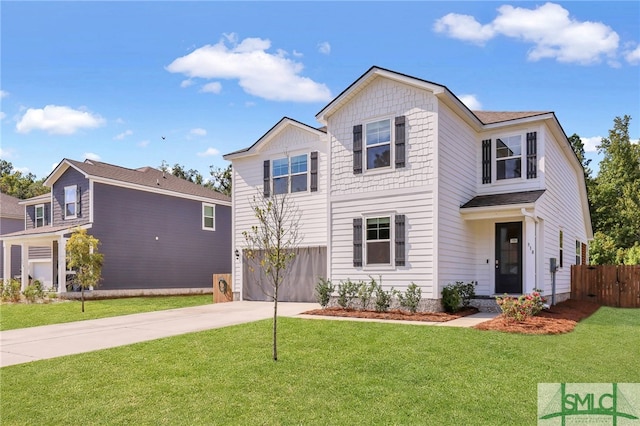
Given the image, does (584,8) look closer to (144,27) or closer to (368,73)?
(368,73)

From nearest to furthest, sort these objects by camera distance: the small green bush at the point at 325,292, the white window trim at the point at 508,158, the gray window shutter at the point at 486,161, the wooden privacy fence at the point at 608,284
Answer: the small green bush at the point at 325,292
the white window trim at the point at 508,158
the gray window shutter at the point at 486,161
the wooden privacy fence at the point at 608,284

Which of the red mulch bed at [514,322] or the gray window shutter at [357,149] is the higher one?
the gray window shutter at [357,149]

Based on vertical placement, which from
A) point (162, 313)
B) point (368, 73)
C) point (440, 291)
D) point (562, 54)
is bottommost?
point (162, 313)

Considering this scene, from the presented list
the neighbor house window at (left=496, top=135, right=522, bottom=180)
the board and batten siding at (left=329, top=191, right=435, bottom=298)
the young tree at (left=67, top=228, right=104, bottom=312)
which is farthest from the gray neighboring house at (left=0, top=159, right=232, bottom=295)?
the neighbor house window at (left=496, top=135, right=522, bottom=180)

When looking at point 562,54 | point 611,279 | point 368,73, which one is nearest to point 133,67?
point 368,73

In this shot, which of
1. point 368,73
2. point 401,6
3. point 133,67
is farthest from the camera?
point 133,67

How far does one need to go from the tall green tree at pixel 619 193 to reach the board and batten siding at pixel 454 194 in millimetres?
19567

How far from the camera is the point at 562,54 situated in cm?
1506

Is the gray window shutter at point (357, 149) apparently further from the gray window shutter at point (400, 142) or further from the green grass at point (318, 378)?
the green grass at point (318, 378)

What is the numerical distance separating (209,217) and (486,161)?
16.0 metres

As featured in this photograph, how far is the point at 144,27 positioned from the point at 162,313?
781 centimetres

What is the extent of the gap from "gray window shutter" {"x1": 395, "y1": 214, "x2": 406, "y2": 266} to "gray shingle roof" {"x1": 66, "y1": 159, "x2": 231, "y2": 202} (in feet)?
47.6

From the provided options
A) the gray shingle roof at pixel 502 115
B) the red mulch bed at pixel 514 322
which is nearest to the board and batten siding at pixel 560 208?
the gray shingle roof at pixel 502 115

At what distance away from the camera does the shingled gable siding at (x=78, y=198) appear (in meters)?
20.8
